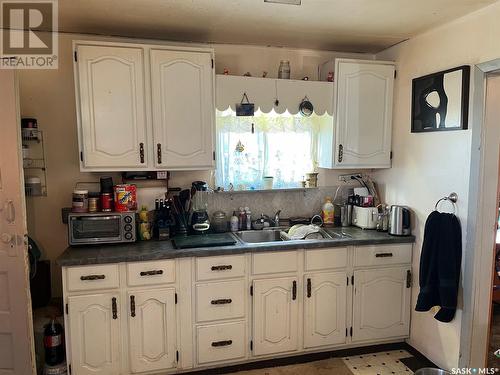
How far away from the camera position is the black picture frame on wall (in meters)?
2.30

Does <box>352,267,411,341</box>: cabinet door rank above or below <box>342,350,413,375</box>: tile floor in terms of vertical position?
above

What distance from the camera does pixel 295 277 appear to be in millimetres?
2576

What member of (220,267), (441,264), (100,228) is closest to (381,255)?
(441,264)

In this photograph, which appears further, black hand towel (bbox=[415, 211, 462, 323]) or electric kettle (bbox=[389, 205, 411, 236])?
electric kettle (bbox=[389, 205, 411, 236])

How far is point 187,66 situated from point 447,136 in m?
1.81

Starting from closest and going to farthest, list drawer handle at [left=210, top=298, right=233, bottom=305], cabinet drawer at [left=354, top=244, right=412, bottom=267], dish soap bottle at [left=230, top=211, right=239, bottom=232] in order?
drawer handle at [left=210, top=298, right=233, bottom=305] → cabinet drawer at [left=354, top=244, right=412, bottom=267] → dish soap bottle at [left=230, top=211, right=239, bottom=232]

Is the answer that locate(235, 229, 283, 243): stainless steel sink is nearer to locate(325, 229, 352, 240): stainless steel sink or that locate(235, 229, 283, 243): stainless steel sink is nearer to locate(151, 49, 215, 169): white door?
locate(325, 229, 352, 240): stainless steel sink

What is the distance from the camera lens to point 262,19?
7.82 feet

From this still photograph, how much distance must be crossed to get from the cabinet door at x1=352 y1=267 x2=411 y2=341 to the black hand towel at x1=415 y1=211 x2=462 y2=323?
287 mm

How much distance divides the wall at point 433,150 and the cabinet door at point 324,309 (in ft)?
1.91

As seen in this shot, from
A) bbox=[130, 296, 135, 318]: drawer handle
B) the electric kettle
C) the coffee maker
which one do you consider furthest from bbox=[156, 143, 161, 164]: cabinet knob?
the electric kettle

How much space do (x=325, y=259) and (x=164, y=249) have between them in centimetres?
112

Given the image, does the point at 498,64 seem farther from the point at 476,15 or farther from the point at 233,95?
the point at 233,95

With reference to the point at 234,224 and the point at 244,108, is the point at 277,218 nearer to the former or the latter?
the point at 234,224
